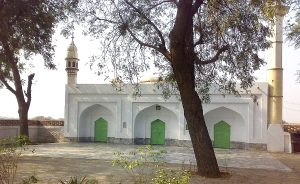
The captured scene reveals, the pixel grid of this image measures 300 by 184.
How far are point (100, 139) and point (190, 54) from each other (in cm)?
1578

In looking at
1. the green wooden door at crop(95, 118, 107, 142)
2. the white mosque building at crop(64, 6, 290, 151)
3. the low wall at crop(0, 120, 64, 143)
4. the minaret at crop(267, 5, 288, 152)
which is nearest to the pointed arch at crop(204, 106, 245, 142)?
the white mosque building at crop(64, 6, 290, 151)

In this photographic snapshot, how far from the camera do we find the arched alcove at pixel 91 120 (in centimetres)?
2638

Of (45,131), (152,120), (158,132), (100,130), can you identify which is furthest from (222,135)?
(45,131)

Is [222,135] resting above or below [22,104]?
below

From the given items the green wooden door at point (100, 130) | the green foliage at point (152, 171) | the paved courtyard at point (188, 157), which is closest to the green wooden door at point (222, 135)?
the paved courtyard at point (188, 157)

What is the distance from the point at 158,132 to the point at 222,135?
413cm

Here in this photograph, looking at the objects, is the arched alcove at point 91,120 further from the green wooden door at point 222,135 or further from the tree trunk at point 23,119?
the green wooden door at point 222,135

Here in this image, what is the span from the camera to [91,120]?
27000mm

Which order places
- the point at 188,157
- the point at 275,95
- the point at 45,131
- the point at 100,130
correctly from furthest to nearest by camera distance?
1. the point at 45,131
2. the point at 100,130
3. the point at 275,95
4. the point at 188,157

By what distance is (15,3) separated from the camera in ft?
36.8

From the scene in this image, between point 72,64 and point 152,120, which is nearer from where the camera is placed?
point 152,120

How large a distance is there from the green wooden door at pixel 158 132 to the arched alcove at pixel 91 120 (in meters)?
2.77

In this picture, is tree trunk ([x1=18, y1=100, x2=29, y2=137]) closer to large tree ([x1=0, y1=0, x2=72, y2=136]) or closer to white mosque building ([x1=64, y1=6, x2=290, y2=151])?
white mosque building ([x1=64, y1=6, x2=290, y2=151])

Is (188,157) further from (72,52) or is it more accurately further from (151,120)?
(72,52)
